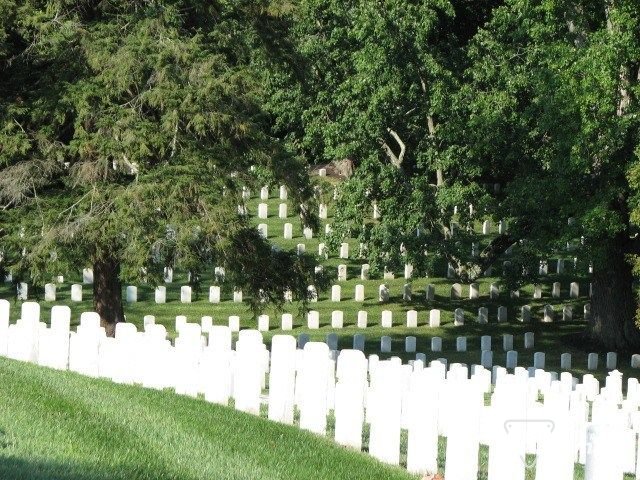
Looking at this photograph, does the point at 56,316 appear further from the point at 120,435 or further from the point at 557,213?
the point at 557,213

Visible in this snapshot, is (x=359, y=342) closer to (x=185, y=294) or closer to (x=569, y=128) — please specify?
(x=185, y=294)

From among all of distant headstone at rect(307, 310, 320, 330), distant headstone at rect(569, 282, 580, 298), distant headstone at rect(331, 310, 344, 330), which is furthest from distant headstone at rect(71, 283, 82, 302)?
distant headstone at rect(569, 282, 580, 298)

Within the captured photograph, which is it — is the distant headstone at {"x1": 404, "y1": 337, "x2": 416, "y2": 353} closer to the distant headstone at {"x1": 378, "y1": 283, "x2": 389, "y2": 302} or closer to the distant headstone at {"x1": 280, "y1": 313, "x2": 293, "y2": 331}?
the distant headstone at {"x1": 280, "y1": 313, "x2": 293, "y2": 331}

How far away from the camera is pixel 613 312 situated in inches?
1198

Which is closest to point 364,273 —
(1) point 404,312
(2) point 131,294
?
(1) point 404,312

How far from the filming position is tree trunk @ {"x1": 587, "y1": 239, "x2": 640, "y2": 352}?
3034 cm

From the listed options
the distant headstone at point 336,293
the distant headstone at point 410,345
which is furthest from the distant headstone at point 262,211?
the distant headstone at point 410,345

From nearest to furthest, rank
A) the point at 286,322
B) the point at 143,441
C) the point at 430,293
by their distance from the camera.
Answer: the point at 143,441, the point at 286,322, the point at 430,293

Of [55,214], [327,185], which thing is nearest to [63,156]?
[55,214]

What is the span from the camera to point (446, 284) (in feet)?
117

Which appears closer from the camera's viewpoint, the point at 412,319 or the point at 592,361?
the point at 592,361

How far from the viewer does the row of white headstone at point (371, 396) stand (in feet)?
25.7

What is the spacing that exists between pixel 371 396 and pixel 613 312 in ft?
71.4

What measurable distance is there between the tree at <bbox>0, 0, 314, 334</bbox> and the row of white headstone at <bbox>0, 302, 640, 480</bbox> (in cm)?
696
